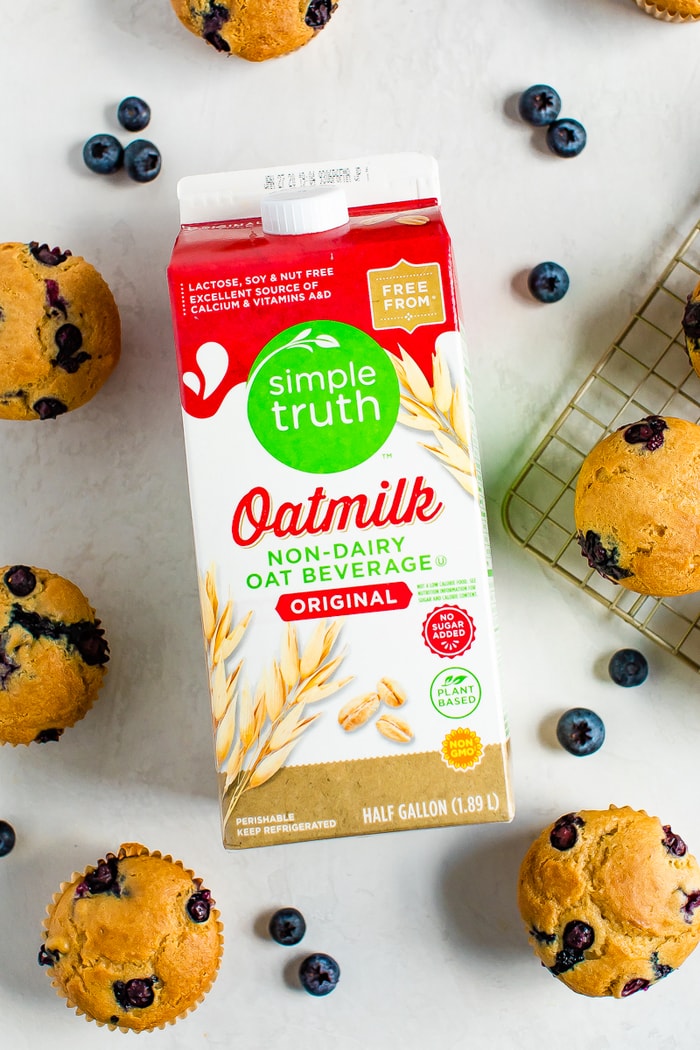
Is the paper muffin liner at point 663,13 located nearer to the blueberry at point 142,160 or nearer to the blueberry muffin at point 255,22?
the blueberry muffin at point 255,22

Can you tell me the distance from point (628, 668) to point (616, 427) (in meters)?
0.42

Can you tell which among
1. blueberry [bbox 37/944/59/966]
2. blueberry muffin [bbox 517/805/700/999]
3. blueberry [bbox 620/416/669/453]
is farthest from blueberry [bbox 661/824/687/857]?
blueberry [bbox 37/944/59/966]

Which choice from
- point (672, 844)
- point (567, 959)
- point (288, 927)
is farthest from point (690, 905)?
point (288, 927)

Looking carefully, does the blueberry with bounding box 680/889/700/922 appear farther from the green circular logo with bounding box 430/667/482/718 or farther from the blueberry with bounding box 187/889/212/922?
the blueberry with bounding box 187/889/212/922

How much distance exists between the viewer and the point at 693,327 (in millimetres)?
1507

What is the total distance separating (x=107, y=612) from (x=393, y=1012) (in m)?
0.88

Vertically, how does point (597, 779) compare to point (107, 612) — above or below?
above

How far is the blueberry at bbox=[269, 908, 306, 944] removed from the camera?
5.46 feet

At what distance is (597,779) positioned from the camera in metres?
1.67

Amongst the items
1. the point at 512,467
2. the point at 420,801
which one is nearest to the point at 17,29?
the point at 512,467

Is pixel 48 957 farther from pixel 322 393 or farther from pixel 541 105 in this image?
pixel 541 105

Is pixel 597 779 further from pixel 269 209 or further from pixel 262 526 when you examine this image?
pixel 269 209

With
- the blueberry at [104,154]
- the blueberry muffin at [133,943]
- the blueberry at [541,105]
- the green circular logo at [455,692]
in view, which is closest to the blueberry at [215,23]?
the blueberry at [104,154]

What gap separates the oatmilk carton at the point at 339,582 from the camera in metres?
1.29
